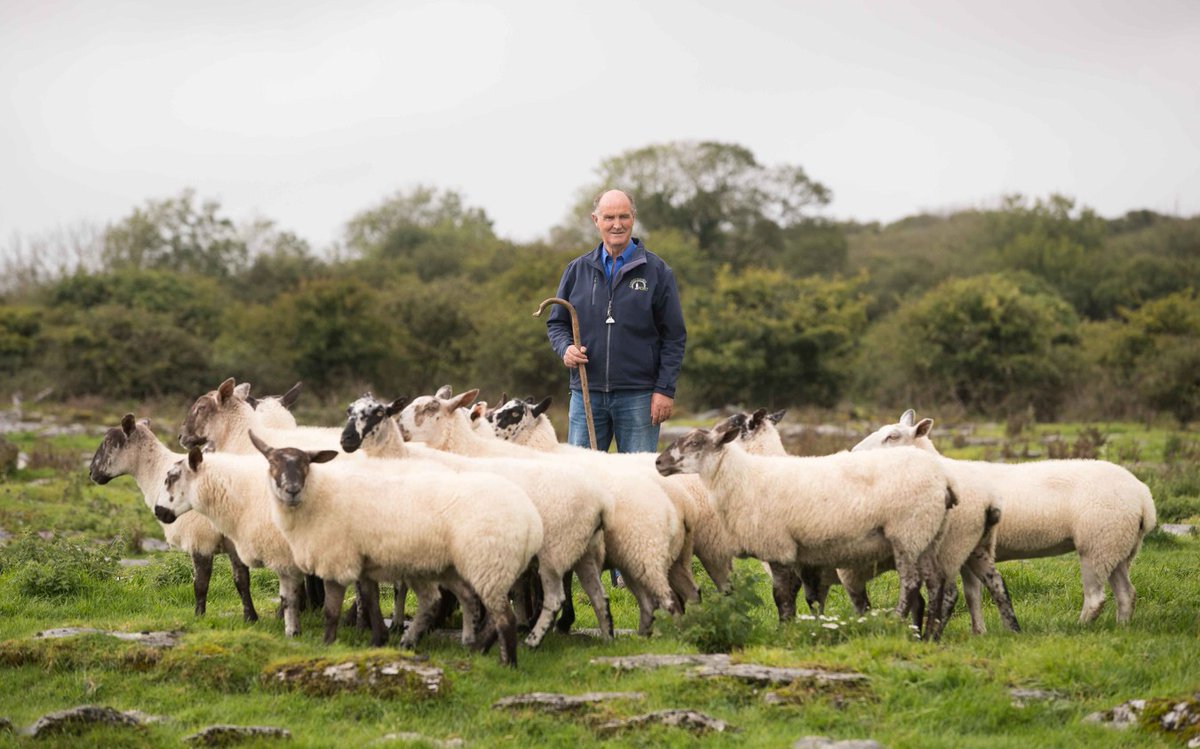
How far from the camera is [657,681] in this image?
8.04 m

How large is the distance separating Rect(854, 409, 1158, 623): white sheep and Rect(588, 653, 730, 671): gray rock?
3.14 meters

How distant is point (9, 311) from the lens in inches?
1859

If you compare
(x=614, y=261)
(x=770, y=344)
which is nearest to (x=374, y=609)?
(x=614, y=261)

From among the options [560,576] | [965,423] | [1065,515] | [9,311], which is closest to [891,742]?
[560,576]

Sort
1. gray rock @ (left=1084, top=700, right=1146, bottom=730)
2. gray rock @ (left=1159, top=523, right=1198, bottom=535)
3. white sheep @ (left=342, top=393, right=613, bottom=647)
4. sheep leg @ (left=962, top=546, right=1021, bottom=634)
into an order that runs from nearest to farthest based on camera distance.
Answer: gray rock @ (left=1084, top=700, right=1146, bottom=730) → white sheep @ (left=342, top=393, right=613, bottom=647) → sheep leg @ (left=962, top=546, right=1021, bottom=634) → gray rock @ (left=1159, top=523, right=1198, bottom=535)

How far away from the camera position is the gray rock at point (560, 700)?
7.67 metres

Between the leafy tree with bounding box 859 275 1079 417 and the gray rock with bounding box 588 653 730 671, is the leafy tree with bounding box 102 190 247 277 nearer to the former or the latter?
the leafy tree with bounding box 859 275 1079 417

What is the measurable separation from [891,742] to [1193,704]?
1.82 metres

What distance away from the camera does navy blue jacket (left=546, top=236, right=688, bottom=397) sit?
1230 centimetres

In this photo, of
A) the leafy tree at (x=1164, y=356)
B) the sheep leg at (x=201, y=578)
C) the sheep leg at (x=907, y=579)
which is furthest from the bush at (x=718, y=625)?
the leafy tree at (x=1164, y=356)

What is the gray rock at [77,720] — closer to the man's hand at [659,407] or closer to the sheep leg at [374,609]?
the sheep leg at [374,609]

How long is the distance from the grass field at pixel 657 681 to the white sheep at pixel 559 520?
354mm

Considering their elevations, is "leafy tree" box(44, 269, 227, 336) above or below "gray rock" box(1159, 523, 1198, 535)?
above

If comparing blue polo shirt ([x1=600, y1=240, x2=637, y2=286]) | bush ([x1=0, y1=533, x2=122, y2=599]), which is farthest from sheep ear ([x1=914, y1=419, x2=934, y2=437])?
bush ([x1=0, y1=533, x2=122, y2=599])
